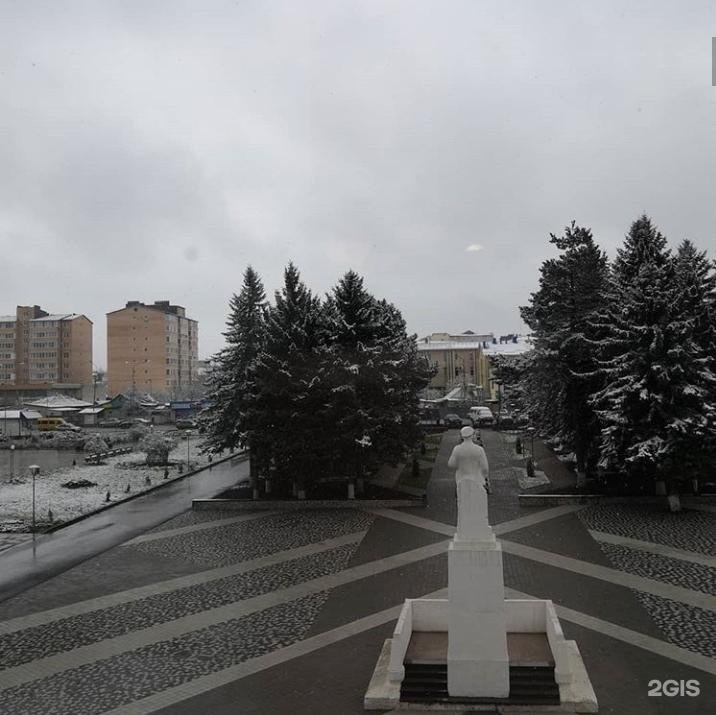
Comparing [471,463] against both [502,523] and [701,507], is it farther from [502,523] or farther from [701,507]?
[701,507]

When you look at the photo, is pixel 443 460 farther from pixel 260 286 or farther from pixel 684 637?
pixel 684 637

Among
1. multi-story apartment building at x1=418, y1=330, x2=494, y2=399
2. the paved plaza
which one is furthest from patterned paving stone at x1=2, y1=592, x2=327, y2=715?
multi-story apartment building at x1=418, y1=330, x2=494, y2=399

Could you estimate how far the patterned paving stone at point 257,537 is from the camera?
18000 millimetres

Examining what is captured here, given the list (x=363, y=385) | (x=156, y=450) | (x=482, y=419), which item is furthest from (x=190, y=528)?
(x=482, y=419)

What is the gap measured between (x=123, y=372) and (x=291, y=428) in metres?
85.2

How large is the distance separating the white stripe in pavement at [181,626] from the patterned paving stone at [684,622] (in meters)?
6.13

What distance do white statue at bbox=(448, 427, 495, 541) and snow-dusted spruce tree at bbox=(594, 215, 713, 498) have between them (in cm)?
1301

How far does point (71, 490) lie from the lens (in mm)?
29234

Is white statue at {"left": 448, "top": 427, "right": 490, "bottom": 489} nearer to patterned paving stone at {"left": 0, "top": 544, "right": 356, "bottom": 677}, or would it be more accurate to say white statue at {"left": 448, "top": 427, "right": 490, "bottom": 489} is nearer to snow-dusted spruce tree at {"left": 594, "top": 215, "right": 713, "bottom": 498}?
patterned paving stone at {"left": 0, "top": 544, "right": 356, "bottom": 677}

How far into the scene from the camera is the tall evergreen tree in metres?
29.8

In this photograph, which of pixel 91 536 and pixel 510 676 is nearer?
pixel 510 676

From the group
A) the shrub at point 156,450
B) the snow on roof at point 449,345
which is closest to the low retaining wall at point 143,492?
the shrub at point 156,450

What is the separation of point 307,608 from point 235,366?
18927 millimetres

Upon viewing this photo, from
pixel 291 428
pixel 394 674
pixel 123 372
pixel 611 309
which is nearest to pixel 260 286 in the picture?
pixel 291 428
